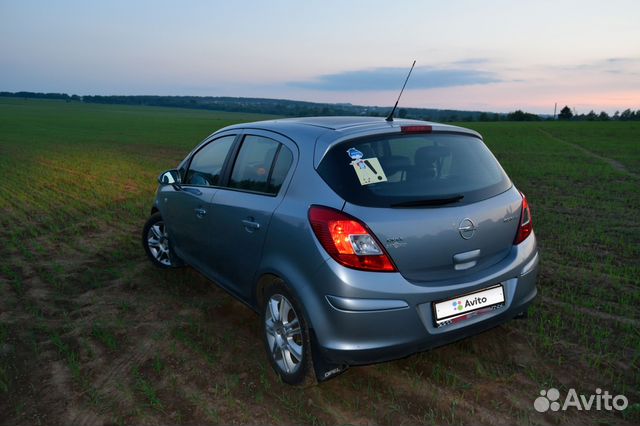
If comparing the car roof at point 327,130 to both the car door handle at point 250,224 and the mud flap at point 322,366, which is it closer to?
the car door handle at point 250,224

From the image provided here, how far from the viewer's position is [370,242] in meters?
2.72

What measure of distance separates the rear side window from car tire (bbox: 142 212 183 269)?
195 centimetres

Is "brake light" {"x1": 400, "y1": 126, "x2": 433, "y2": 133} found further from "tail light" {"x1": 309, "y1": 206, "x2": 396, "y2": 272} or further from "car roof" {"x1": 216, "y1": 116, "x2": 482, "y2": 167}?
"tail light" {"x1": 309, "y1": 206, "x2": 396, "y2": 272}

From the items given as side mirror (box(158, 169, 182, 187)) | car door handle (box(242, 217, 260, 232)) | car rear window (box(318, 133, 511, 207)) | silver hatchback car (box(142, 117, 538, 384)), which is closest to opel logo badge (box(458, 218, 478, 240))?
silver hatchback car (box(142, 117, 538, 384))

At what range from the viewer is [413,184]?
2.97m

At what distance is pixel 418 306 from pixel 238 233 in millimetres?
1498

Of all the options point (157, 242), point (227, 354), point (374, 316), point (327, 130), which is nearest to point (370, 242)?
point (374, 316)

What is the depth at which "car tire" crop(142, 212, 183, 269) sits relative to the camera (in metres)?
5.55

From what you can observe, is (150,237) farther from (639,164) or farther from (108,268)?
(639,164)

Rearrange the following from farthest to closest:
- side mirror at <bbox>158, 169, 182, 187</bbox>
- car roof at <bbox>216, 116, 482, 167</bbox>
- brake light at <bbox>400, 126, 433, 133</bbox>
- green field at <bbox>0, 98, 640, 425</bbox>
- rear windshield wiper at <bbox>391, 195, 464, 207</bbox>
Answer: side mirror at <bbox>158, 169, 182, 187</bbox>, brake light at <bbox>400, 126, 433, 133</bbox>, car roof at <bbox>216, 116, 482, 167</bbox>, green field at <bbox>0, 98, 640, 425</bbox>, rear windshield wiper at <bbox>391, 195, 464, 207</bbox>

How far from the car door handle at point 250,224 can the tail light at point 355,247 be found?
2.54 feet

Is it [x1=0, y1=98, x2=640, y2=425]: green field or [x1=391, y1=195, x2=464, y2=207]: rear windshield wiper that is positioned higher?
[x1=391, y1=195, x2=464, y2=207]: rear windshield wiper

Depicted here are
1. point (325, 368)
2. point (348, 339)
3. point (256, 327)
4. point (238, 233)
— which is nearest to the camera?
point (348, 339)

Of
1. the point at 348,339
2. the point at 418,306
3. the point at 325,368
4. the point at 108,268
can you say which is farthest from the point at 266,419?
the point at 108,268
